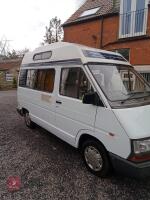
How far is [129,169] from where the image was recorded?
3230 millimetres

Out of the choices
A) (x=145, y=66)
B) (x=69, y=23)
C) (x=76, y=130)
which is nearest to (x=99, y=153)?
(x=76, y=130)

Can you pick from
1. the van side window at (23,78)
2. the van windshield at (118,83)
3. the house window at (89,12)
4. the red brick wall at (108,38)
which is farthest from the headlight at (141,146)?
the house window at (89,12)

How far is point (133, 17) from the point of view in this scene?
37.2ft

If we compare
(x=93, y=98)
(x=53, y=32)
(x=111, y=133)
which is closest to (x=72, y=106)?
(x=93, y=98)

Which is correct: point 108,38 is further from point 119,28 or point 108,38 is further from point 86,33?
point 86,33

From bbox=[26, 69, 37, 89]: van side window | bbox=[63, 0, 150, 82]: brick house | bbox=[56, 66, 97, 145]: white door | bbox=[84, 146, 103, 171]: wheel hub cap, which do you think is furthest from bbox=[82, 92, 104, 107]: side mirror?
bbox=[63, 0, 150, 82]: brick house

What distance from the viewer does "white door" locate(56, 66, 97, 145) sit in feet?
13.1

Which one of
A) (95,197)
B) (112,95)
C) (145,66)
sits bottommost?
(95,197)

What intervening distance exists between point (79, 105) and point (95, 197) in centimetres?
163

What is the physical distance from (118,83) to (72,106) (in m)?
1.01

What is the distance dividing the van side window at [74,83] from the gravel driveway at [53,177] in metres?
1.47

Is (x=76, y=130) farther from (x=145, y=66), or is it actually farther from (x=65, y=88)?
(x=145, y=66)

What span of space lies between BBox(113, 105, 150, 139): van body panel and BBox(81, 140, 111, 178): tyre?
2.48 feet

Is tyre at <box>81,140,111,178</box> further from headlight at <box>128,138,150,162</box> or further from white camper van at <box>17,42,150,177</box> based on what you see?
headlight at <box>128,138,150,162</box>
